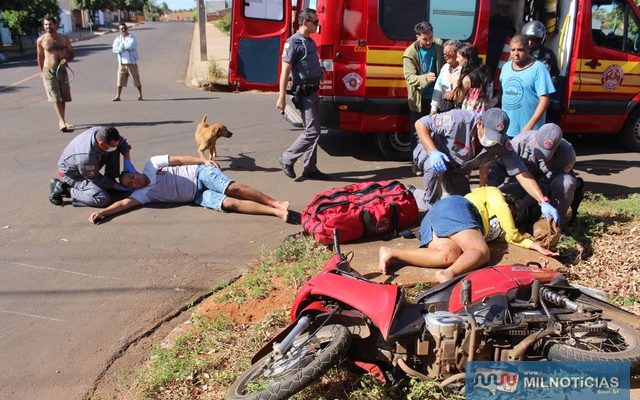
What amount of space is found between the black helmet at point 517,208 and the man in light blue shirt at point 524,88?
3.95ft

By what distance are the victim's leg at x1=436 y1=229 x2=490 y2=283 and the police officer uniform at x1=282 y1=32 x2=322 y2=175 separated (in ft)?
10.1

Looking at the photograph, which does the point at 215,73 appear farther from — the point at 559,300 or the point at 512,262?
the point at 559,300

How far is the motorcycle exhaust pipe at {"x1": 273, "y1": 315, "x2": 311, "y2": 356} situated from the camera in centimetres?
282

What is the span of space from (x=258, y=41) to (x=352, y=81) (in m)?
2.47

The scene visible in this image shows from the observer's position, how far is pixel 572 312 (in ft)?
9.43

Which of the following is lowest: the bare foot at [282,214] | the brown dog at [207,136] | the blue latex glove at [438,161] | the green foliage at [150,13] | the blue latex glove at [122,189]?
the bare foot at [282,214]

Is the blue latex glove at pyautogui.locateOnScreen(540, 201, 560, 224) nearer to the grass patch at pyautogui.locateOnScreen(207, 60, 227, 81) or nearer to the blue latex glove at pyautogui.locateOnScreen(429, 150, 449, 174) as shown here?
the blue latex glove at pyautogui.locateOnScreen(429, 150, 449, 174)

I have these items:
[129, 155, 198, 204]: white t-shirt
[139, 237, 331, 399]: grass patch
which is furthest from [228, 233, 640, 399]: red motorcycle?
[129, 155, 198, 204]: white t-shirt

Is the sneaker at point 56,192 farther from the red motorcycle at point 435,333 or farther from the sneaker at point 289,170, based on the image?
the red motorcycle at point 435,333

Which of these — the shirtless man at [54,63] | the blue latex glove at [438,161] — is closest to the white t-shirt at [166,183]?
the blue latex glove at [438,161]

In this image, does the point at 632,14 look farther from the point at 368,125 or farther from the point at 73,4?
the point at 73,4

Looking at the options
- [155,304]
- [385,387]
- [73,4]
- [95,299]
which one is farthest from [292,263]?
[73,4]

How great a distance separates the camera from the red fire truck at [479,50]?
695cm

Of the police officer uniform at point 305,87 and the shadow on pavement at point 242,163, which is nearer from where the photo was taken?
the police officer uniform at point 305,87
